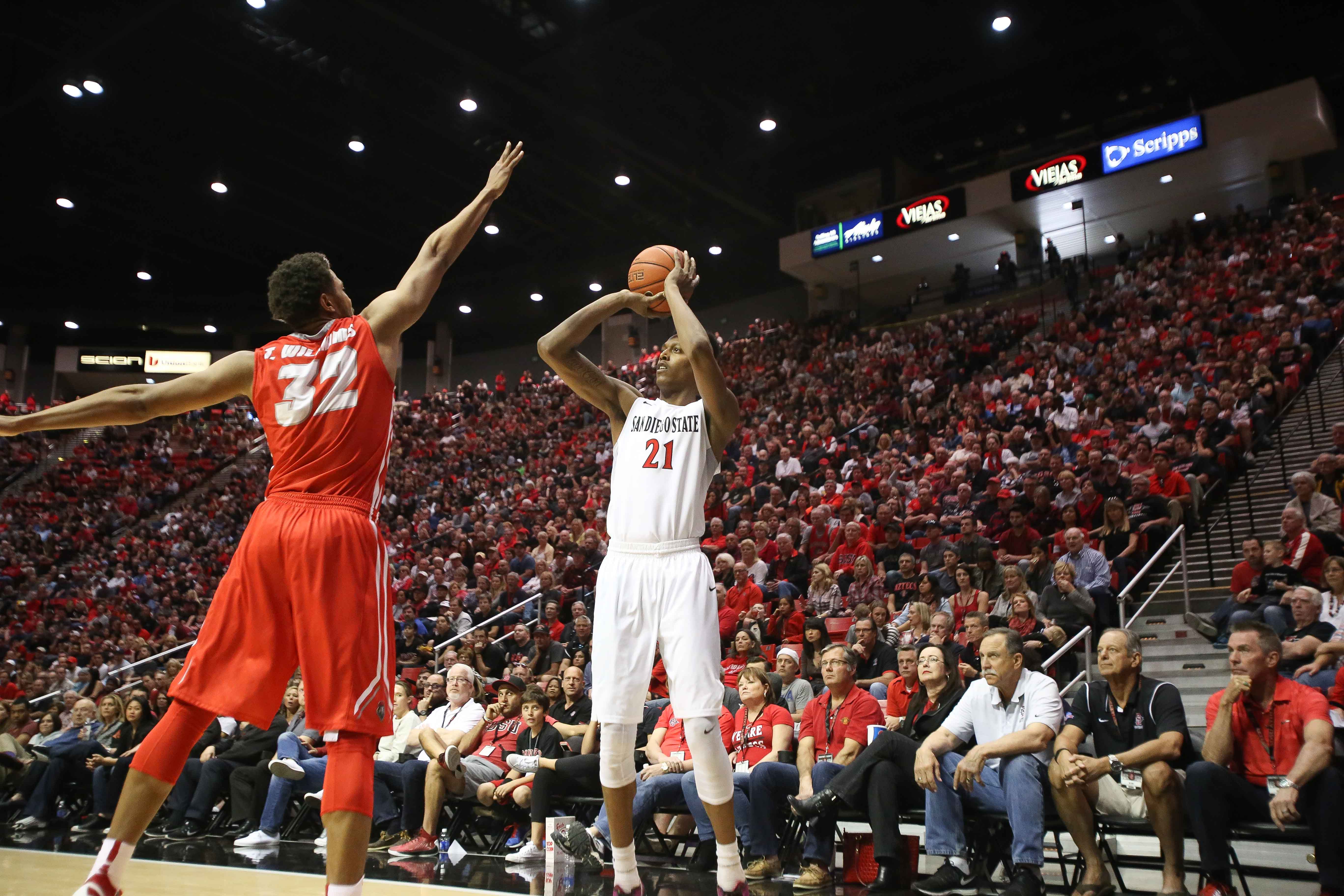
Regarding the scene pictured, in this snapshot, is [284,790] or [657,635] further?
[284,790]

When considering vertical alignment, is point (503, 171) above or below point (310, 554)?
above

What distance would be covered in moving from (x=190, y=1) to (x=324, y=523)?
15507 mm

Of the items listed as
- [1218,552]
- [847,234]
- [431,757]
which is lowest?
[431,757]

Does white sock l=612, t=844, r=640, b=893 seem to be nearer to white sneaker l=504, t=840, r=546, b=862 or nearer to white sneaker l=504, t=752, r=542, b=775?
white sneaker l=504, t=840, r=546, b=862

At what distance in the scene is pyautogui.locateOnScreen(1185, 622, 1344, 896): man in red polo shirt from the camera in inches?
151

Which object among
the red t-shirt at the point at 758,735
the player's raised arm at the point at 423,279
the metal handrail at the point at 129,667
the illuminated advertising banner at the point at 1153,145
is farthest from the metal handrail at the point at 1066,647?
the illuminated advertising banner at the point at 1153,145

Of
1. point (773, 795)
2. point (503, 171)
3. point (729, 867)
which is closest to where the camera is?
point (503, 171)

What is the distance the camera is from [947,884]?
176 inches

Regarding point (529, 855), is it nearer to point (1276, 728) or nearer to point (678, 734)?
point (678, 734)

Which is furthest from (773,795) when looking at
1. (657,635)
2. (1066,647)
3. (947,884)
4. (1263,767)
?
(1066,647)

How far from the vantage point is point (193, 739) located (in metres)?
2.51

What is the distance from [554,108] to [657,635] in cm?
1604

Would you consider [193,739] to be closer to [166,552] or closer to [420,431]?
[166,552]

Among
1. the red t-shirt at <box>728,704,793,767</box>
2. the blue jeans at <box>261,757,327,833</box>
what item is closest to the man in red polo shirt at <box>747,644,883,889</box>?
the red t-shirt at <box>728,704,793,767</box>
